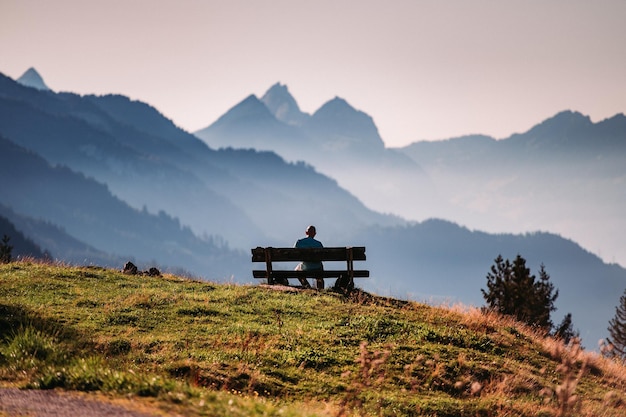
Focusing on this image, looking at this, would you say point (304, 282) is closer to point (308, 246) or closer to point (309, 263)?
point (309, 263)

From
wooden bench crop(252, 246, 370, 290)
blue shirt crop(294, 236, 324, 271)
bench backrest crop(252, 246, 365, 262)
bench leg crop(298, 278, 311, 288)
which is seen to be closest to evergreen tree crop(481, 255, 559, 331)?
blue shirt crop(294, 236, 324, 271)

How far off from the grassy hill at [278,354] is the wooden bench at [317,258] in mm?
795

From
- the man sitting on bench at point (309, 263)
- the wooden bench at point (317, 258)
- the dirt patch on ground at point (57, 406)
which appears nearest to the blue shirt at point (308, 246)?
the man sitting on bench at point (309, 263)

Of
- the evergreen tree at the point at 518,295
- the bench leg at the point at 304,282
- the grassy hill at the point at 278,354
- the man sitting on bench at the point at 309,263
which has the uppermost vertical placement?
the man sitting on bench at the point at 309,263

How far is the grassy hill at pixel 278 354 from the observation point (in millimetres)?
9906

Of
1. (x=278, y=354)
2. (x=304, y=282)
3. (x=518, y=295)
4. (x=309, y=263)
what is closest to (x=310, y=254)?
(x=309, y=263)

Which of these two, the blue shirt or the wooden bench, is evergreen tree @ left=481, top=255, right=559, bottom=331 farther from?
the wooden bench

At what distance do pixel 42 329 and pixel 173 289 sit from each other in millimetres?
7274

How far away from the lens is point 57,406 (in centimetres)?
858

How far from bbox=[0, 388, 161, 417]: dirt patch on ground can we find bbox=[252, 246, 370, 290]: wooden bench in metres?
13.6

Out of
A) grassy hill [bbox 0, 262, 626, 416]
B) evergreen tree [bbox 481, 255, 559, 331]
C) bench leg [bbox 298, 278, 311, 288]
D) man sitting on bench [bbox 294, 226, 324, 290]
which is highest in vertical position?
man sitting on bench [bbox 294, 226, 324, 290]

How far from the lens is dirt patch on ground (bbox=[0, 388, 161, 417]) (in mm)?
8195

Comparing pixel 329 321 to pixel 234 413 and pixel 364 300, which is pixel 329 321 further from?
pixel 234 413

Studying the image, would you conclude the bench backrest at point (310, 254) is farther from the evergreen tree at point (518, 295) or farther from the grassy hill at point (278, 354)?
the evergreen tree at point (518, 295)
